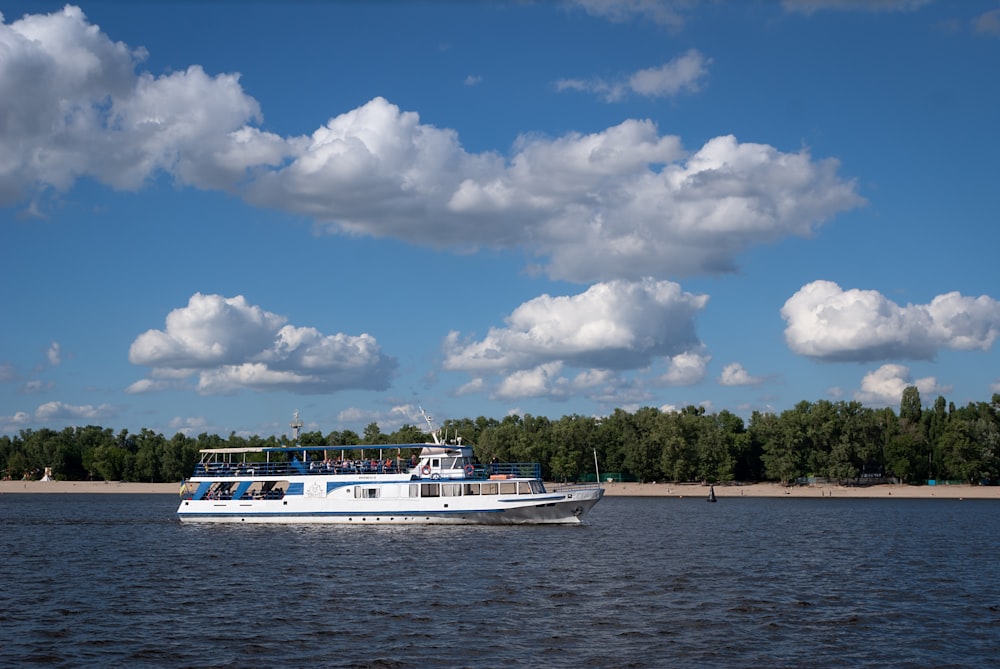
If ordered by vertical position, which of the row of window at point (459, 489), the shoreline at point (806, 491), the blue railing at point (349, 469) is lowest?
the shoreline at point (806, 491)

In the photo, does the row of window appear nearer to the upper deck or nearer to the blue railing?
the upper deck

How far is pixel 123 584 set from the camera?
154ft

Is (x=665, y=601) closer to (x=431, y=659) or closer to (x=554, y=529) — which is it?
(x=431, y=659)

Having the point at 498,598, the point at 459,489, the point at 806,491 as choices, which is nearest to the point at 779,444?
the point at 806,491

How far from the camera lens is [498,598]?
41.5 m

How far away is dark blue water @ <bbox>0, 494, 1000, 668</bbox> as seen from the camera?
101ft

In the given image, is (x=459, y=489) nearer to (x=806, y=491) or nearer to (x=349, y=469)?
(x=349, y=469)

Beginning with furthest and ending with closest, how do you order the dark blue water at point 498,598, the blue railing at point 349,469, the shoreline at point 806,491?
the shoreline at point 806,491 → the blue railing at point 349,469 → the dark blue water at point 498,598

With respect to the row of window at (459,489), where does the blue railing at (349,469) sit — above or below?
above

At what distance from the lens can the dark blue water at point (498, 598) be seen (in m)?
30.9

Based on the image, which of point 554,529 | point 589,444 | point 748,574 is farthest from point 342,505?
point 589,444

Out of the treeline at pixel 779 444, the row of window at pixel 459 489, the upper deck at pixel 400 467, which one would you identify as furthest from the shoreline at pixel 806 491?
the row of window at pixel 459 489

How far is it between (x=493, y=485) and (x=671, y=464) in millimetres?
91900

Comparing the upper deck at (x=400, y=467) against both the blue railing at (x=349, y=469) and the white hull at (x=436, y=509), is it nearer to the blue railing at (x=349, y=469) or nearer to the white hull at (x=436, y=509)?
the blue railing at (x=349, y=469)
